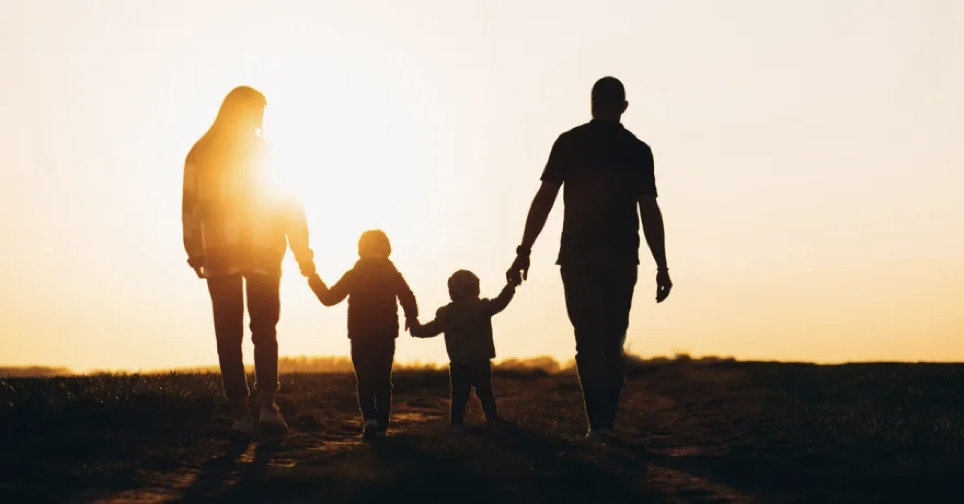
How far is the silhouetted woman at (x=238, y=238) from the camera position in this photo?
383 inches

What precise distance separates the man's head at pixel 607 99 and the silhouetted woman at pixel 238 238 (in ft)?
9.70

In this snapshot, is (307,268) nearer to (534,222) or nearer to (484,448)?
(534,222)

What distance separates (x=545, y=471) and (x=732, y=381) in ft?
25.6

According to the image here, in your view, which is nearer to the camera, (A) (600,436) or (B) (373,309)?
(A) (600,436)

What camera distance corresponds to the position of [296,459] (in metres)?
9.01

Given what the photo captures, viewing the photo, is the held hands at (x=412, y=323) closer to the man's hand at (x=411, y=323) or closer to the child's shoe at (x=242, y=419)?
the man's hand at (x=411, y=323)

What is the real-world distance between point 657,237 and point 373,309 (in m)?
2.68

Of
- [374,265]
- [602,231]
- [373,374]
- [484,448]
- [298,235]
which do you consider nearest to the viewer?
[484,448]

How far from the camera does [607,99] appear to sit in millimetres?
9938

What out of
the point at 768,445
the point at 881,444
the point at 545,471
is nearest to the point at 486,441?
the point at 545,471

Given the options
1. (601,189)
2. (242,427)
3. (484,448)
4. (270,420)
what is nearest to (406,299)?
(270,420)

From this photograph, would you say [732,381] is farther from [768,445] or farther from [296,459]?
[296,459]

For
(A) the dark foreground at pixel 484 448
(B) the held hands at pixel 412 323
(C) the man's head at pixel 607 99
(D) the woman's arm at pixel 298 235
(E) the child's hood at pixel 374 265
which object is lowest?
(A) the dark foreground at pixel 484 448

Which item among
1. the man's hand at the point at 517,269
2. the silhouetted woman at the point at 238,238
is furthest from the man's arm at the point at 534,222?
the silhouetted woman at the point at 238,238
